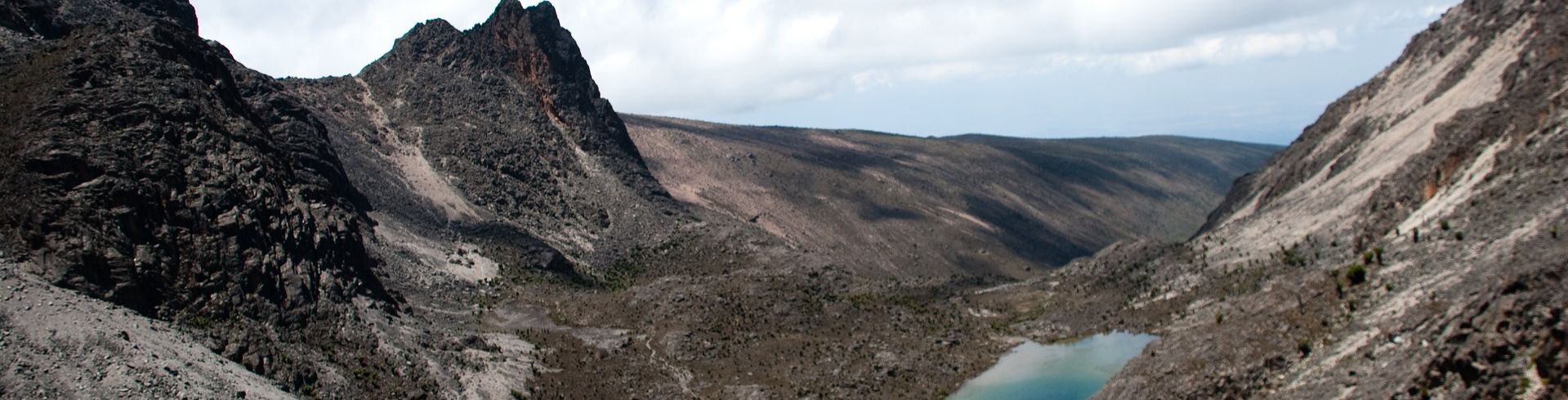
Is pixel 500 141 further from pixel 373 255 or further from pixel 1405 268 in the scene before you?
pixel 1405 268

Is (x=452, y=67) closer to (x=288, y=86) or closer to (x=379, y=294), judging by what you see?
(x=288, y=86)

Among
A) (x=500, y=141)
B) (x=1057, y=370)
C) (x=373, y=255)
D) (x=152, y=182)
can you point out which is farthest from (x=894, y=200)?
(x=152, y=182)

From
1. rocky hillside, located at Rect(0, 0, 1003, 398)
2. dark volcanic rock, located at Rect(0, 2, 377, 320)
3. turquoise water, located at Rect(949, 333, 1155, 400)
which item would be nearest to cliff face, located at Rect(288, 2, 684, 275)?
rocky hillside, located at Rect(0, 0, 1003, 398)

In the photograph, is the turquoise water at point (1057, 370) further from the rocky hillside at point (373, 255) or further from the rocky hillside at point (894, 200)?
the rocky hillside at point (894, 200)

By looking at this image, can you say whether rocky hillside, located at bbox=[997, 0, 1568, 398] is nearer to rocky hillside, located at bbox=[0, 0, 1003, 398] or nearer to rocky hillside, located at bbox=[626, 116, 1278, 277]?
rocky hillside, located at bbox=[0, 0, 1003, 398]

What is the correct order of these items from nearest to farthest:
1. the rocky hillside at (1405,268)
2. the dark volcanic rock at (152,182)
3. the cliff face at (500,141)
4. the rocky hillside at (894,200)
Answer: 1. the rocky hillside at (1405,268)
2. the dark volcanic rock at (152,182)
3. the cliff face at (500,141)
4. the rocky hillside at (894,200)

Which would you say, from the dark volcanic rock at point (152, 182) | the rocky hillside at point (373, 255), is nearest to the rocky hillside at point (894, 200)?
the rocky hillside at point (373, 255)
